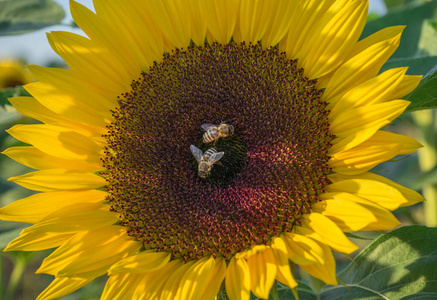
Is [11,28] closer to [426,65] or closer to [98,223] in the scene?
[98,223]

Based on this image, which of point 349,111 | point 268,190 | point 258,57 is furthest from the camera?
point 258,57

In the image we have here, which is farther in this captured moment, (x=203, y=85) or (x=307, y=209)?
(x=203, y=85)

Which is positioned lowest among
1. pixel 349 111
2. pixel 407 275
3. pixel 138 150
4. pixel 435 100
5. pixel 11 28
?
pixel 407 275

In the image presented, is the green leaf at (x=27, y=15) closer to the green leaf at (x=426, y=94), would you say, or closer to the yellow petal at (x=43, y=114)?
the yellow petal at (x=43, y=114)

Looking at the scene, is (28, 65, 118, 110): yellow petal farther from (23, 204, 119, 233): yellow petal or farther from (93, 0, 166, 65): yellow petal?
(23, 204, 119, 233): yellow petal

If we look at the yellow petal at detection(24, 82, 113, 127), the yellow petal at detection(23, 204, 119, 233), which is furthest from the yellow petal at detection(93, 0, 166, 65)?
the yellow petal at detection(23, 204, 119, 233)

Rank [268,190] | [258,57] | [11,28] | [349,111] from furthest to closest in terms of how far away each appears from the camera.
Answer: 1. [11,28]
2. [258,57]
3. [268,190]
4. [349,111]

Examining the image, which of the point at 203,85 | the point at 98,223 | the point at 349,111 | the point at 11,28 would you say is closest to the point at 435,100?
the point at 349,111

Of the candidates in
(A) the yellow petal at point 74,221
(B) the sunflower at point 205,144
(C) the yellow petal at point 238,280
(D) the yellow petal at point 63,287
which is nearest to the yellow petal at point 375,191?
(B) the sunflower at point 205,144
